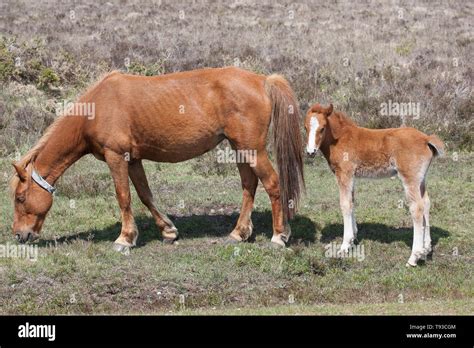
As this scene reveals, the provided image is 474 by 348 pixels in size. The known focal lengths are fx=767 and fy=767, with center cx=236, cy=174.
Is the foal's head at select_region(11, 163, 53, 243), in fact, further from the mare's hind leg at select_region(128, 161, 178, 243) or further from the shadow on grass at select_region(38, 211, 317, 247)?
the mare's hind leg at select_region(128, 161, 178, 243)

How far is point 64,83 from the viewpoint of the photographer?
21703mm

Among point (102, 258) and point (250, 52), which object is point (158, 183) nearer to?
point (102, 258)

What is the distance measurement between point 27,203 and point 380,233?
16.7 feet

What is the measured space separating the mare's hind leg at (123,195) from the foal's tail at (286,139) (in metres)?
2.14

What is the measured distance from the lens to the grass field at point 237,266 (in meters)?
9.18

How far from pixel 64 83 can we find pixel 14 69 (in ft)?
4.62

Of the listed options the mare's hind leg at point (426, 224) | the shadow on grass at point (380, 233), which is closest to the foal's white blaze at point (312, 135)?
the mare's hind leg at point (426, 224)

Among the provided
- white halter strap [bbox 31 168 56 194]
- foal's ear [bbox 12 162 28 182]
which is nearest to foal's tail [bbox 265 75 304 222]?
white halter strap [bbox 31 168 56 194]

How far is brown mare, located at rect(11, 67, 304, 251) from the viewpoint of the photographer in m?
10.5

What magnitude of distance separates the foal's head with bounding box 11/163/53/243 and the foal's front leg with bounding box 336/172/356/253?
13.3ft

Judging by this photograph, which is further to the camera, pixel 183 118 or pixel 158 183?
pixel 158 183

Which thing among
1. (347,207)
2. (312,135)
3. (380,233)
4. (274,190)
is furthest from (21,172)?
(380,233)

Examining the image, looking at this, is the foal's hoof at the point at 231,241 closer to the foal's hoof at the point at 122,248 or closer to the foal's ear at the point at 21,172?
the foal's hoof at the point at 122,248
